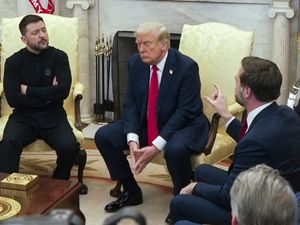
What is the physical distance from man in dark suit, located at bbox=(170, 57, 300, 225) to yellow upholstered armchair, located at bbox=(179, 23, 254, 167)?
965mm

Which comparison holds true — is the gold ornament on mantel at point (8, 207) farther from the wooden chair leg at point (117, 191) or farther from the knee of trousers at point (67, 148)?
the wooden chair leg at point (117, 191)

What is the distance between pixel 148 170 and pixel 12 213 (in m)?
1.80

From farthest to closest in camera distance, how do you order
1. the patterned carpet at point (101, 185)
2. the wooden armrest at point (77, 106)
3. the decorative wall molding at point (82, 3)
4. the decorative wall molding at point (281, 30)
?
1. the decorative wall molding at point (82, 3)
2. the decorative wall molding at point (281, 30)
3. the wooden armrest at point (77, 106)
4. the patterned carpet at point (101, 185)

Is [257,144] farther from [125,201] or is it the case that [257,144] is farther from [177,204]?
[125,201]

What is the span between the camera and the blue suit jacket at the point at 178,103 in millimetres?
3158

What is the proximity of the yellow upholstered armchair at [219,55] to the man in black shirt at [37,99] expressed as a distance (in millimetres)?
872

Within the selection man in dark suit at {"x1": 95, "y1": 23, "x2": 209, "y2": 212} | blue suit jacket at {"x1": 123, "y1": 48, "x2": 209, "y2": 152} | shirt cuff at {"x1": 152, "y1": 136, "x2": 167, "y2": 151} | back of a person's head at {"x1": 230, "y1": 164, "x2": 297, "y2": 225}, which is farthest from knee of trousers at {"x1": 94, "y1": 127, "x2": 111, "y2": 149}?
back of a person's head at {"x1": 230, "y1": 164, "x2": 297, "y2": 225}

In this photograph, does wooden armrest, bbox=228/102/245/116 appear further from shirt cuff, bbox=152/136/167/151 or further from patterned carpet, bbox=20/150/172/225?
patterned carpet, bbox=20/150/172/225

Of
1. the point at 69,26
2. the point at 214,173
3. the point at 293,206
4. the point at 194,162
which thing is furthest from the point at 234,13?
the point at 293,206

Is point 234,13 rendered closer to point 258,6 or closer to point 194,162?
point 258,6

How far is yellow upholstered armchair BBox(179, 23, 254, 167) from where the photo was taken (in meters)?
3.47

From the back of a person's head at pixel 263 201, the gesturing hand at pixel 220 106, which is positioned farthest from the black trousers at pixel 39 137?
the back of a person's head at pixel 263 201

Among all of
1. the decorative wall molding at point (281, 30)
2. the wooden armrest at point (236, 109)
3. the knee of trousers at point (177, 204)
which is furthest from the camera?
the decorative wall molding at point (281, 30)

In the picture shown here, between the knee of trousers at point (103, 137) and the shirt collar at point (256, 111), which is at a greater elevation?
the shirt collar at point (256, 111)
